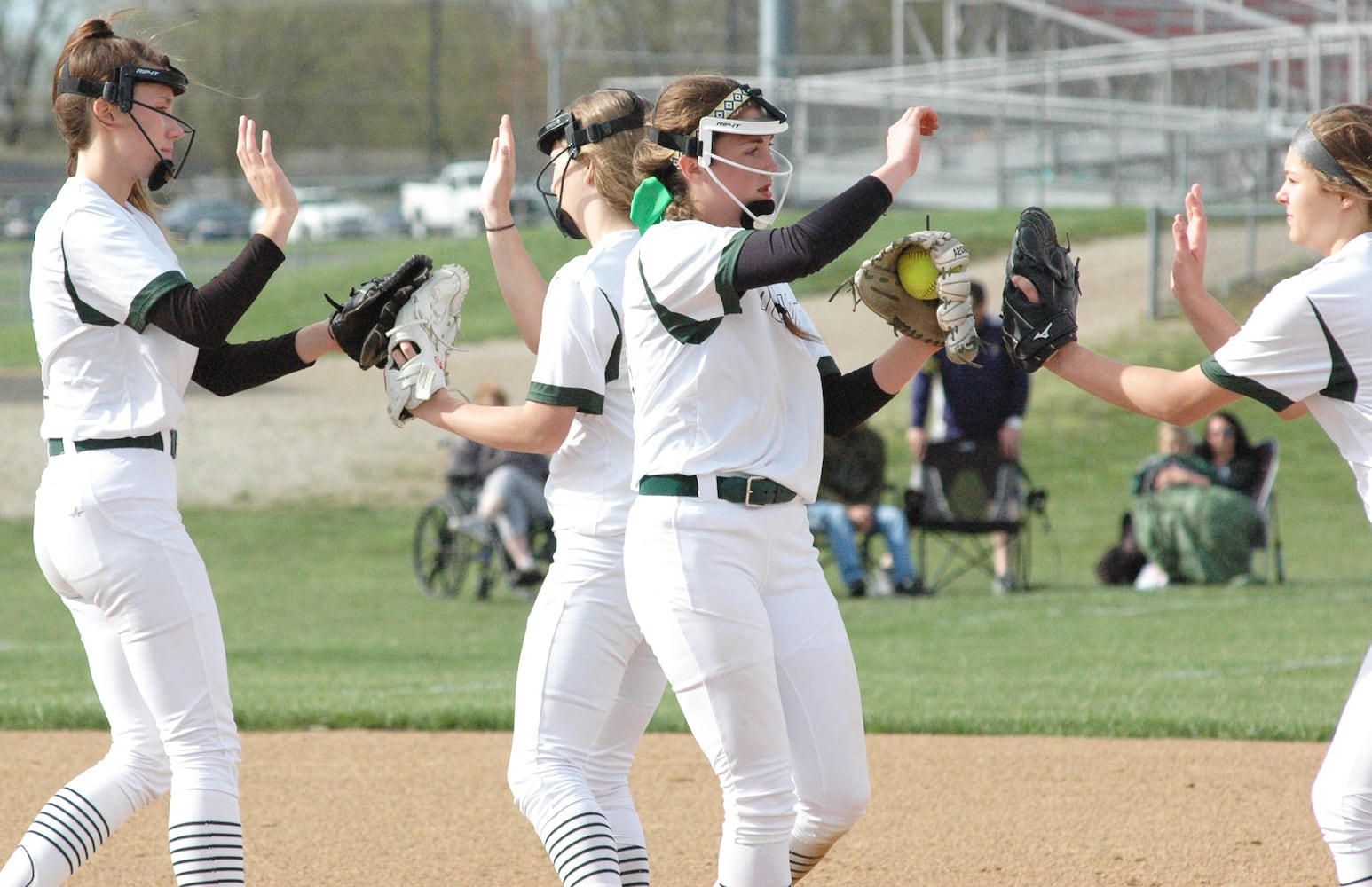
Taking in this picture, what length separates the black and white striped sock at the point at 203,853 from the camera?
3221 millimetres

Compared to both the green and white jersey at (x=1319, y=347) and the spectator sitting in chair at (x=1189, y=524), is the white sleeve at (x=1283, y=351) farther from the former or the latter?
the spectator sitting in chair at (x=1189, y=524)

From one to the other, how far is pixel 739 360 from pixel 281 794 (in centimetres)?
327

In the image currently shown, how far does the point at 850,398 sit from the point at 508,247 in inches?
35.7

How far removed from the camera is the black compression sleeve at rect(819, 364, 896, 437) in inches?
138

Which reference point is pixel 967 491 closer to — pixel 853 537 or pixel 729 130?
pixel 853 537

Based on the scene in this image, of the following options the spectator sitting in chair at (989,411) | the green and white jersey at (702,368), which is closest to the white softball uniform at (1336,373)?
the green and white jersey at (702,368)

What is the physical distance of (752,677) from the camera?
9.93 ft

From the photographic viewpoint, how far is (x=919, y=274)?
11.0ft

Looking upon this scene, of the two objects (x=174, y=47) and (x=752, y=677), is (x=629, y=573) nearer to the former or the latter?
(x=752, y=677)

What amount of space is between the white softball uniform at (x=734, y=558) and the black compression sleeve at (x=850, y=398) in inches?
13.4

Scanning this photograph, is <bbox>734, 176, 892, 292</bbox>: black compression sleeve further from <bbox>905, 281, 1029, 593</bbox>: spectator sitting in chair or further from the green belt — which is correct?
<bbox>905, 281, 1029, 593</bbox>: spectator sitting in chair

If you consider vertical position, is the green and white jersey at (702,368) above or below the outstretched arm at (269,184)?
below

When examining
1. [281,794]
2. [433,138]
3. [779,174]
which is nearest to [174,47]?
[779,174]

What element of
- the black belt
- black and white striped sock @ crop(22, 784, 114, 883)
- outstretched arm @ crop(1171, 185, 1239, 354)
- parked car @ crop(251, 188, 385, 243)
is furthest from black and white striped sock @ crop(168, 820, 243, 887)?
parked car @ crop(251, 188, 385, 243)
